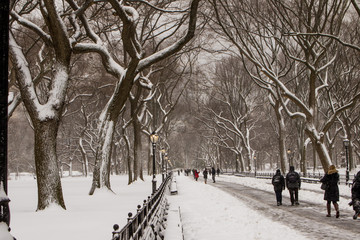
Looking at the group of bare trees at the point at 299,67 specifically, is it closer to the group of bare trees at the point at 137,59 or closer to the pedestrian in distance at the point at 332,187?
the group of bare trees at the point at 137,59

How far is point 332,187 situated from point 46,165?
29.0ft

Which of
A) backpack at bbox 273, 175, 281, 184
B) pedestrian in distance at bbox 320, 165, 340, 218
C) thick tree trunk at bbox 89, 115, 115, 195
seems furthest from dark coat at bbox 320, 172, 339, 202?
thick tree trunk at bbox 89, 115, 115, 195

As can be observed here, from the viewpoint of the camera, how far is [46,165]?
1059 cm

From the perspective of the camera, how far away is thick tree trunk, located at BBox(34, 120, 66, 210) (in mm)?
10484

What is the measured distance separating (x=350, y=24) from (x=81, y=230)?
2522 centimetres

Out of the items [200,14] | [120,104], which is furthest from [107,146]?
[200,14]

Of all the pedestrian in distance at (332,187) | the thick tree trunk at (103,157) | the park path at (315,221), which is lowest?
the park path at (315,221)

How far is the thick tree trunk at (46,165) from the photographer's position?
10484mm

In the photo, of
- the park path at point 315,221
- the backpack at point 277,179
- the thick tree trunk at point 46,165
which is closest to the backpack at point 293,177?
the backpack at point 277,179

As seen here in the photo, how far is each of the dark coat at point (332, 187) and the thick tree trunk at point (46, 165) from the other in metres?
8.33

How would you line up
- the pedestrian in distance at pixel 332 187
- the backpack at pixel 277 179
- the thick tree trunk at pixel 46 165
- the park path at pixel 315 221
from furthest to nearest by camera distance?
the backpack at pixel 277 179 → the pedestrian in distance at pixel 332 187 → the thick tree trunk at pixel 46 165 → the park path at pixel 315 221

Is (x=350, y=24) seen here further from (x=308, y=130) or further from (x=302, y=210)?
(x=302, y=210)

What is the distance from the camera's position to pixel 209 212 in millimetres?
13539

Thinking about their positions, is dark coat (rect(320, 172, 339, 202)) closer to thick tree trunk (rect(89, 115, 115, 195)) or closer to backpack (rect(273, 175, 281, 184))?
backpack (rect(273, 175, 281, 184))
